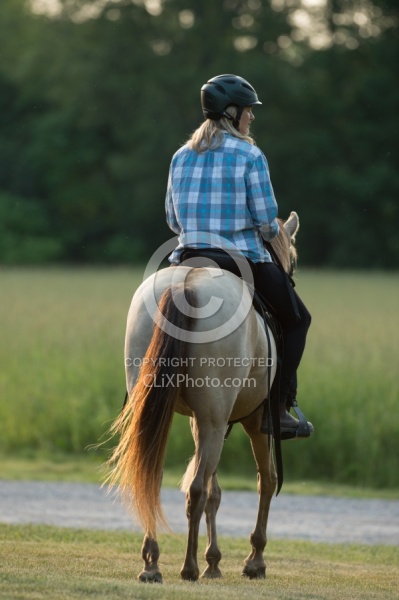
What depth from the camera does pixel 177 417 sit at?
13.8 metres

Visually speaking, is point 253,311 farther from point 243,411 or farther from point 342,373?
point 342,373

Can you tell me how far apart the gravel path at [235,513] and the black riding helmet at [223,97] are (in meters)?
4.07

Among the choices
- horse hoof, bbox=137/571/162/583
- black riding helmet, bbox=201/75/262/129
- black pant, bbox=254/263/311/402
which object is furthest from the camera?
black pant, bbox=254/263/311/402

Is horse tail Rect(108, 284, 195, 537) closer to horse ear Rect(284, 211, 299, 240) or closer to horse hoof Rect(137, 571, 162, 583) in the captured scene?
horse hoof Rect(137, 571, 162, 583)

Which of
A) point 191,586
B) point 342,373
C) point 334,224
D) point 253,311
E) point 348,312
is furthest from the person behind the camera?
point 334,224

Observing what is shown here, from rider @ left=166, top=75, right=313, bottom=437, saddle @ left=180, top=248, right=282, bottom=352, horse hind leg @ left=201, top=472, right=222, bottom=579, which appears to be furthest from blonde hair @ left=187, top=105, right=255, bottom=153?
horse hind leg @ left=201, top=472, right=222, bottom=579

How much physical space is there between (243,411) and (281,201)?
40350 mm

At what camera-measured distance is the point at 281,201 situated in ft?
153

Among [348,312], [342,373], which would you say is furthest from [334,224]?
[342,373]

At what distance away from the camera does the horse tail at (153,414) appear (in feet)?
18.7

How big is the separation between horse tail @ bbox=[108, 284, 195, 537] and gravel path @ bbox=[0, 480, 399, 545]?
140 inches

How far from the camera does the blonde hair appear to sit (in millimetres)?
6344

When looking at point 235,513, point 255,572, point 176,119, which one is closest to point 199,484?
point 255,572

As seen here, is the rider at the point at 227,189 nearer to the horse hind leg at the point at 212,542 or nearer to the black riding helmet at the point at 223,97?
the black riding helmet at the point at 223,97
